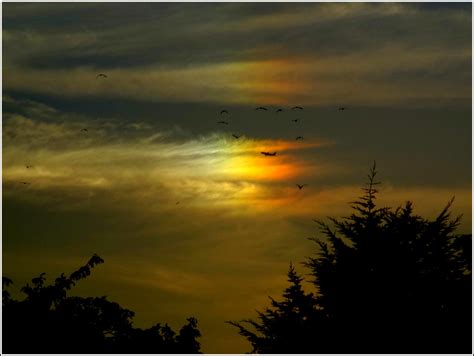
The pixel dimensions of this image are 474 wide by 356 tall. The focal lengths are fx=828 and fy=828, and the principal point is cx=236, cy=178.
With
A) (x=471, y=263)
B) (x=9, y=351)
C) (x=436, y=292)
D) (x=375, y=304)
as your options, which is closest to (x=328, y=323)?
(x=375, y=304)

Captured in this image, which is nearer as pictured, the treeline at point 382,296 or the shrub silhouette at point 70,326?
the treeline at point 382,296

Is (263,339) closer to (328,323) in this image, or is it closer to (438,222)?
(328,323)

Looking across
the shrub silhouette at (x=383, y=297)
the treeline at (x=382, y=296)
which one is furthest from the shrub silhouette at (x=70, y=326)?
the shrub silhouette at (x=383, y=297)

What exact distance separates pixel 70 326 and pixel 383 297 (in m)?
12.5

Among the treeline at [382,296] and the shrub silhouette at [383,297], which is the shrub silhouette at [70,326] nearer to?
the treeline at [382,296]

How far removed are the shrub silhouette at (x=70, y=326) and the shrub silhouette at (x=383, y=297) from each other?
8391mm

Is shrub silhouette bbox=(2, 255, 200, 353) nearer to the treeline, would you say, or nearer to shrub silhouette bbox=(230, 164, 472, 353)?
the treeline

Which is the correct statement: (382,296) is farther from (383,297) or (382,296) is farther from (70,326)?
(70,326)

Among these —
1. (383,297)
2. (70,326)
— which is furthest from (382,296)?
(70,326)

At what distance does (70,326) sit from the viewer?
29109mm

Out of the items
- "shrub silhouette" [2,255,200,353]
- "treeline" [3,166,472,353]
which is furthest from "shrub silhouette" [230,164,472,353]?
"shrub silhouette" [2,255,200,353]

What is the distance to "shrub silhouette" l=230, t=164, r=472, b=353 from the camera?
20812 mm

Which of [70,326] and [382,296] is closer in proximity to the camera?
[382,296]

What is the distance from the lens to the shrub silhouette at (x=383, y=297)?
Answer: 68.3 ft
